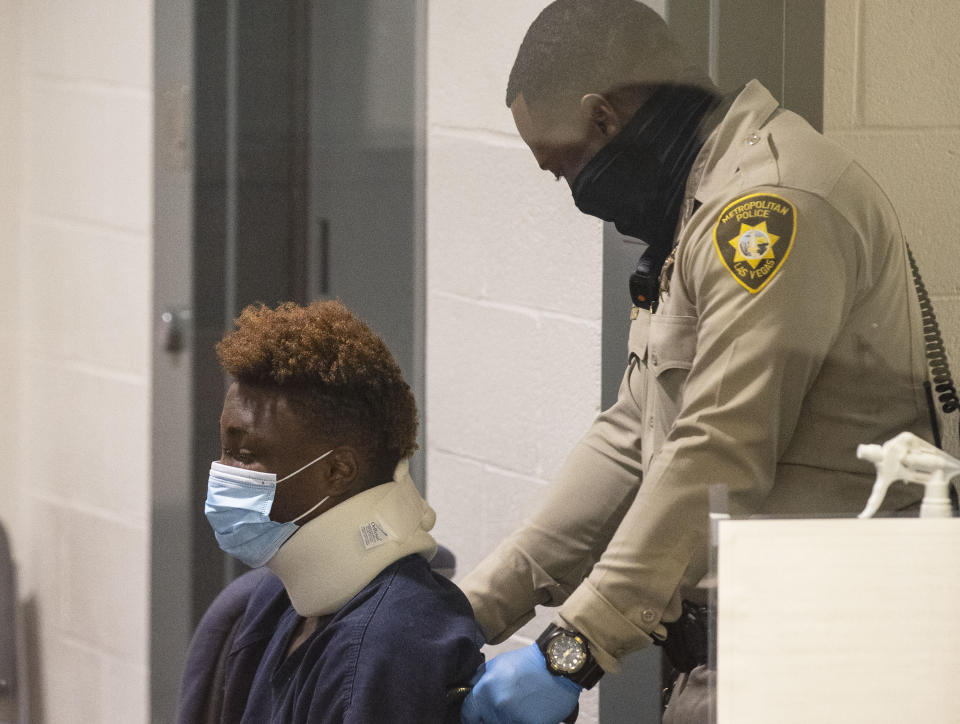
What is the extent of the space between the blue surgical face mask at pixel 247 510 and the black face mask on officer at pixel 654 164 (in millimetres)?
324

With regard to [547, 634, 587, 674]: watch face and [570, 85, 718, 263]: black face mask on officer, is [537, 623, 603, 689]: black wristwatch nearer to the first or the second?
[547, 634, 587, 674]: watch face

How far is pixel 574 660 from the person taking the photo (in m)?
1.07

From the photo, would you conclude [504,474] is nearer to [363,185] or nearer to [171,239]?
A: [363,185]

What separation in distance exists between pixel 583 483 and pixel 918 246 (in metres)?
0.35

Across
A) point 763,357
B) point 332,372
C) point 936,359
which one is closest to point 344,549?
point 332,372

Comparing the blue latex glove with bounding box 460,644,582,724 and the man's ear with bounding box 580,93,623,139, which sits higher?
the man's ear with bounding box 580,93,623,139

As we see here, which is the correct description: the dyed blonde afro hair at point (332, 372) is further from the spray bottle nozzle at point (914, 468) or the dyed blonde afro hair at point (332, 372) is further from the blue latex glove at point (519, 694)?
the spray bottle nozzle at point (914, 468)

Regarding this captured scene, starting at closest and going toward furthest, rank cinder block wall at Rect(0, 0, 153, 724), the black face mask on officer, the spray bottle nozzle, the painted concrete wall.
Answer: the spray bottle nozzle → the black face mask on officer → the painted concrete wall → cinder block wall at Rect(0, 0, 153, 724)

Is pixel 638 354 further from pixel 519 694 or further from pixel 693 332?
pixel 519 694

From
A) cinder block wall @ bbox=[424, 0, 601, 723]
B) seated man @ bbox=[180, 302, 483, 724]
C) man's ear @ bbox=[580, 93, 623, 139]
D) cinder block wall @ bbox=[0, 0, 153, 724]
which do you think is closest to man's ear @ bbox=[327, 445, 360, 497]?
seated man @ bbox=[180, 302, 483, 724]

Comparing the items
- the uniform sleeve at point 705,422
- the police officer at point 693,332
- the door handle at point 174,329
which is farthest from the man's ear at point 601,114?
the door handle at point 174,329

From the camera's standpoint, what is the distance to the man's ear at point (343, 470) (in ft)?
3.56

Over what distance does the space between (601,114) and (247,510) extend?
45cm

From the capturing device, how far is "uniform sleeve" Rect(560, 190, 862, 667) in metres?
0.96
